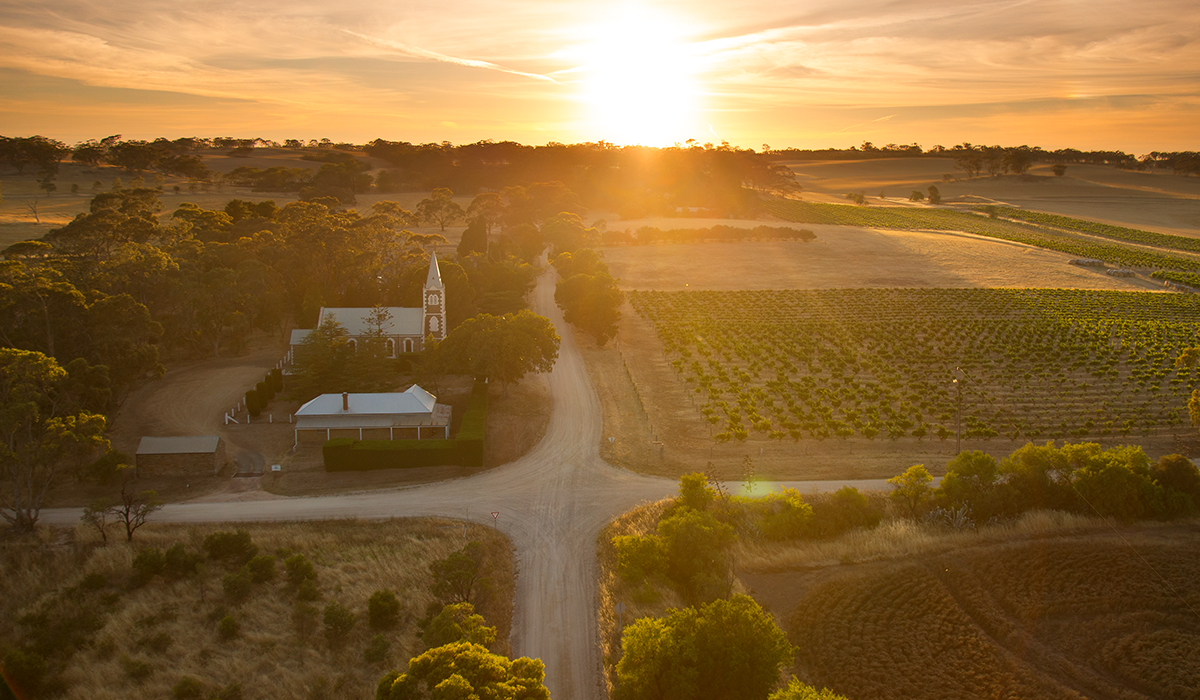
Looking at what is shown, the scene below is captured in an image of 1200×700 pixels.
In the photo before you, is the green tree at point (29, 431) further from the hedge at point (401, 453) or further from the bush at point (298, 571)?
the bush at point (298, 571)

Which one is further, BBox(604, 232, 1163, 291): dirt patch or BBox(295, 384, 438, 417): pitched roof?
BBox(604, 232, 1163, 291): dirt patch

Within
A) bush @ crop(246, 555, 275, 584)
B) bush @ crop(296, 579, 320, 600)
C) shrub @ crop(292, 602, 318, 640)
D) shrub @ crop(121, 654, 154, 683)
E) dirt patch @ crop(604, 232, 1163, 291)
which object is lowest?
shrub @ crop(121, 654, 154, 683)

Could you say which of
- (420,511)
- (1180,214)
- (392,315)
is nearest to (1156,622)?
(420,511)


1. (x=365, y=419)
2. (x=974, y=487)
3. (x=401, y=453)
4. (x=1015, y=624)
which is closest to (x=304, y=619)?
(x=401, y=453)

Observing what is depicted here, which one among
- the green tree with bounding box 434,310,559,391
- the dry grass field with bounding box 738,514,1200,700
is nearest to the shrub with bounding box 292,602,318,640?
the dry grass field with bounding box 738,514,1200,700

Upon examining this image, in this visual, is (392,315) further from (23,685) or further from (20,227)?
(20,227)

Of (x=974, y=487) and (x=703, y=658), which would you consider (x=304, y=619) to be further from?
(x=974, y=487)

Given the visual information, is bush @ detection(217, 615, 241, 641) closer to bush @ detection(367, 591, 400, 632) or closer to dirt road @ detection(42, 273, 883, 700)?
bush @ detection(367, 591, 400, 632)
